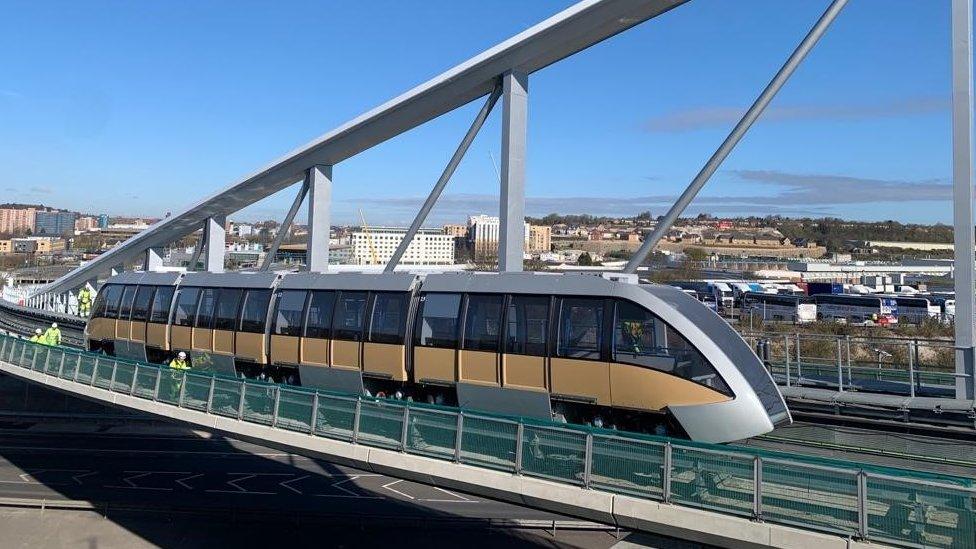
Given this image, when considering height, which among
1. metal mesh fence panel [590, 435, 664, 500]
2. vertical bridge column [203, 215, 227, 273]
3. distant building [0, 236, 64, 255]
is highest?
distant building [0, 236, 64, 255]

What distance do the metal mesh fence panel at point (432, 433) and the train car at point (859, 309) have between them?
118 feet

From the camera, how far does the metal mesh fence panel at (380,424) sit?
432 inches

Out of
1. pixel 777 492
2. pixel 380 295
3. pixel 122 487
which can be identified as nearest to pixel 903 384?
pixel 777 492

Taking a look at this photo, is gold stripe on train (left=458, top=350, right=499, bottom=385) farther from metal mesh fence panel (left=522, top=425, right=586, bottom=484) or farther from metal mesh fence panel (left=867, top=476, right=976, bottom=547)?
metal mesh fence panel (left=867, top=476, right=976, bottom=547)

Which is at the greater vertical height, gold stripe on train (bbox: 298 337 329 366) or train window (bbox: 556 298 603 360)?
train window (bbox: 556 298 603 360)

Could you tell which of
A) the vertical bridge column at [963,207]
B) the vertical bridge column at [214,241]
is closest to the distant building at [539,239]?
the vertical bridge column at [214,241]

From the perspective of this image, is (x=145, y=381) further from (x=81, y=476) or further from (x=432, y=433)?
(x=81, y=476)

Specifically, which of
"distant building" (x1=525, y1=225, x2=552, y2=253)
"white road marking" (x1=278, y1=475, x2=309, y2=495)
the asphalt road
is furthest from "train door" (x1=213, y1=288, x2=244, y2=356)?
"distant building" (x1=525, y1=225, x2=552, y2=253)

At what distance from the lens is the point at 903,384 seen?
1550cm

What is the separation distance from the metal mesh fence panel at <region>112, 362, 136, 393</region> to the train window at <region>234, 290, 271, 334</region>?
249 cm

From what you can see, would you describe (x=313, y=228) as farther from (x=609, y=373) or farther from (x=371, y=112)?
(x=609, y=373)

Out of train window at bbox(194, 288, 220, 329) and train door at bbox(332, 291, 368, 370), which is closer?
train door at bbox(332, 291, 368, 370)

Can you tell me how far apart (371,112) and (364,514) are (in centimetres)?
1145

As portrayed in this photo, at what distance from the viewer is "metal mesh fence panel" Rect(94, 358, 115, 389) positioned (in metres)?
16.7
